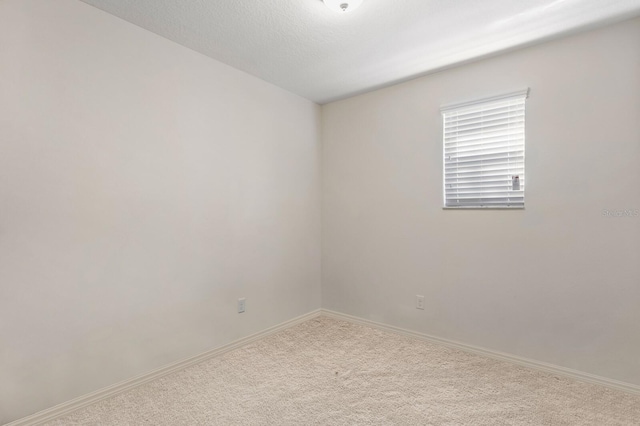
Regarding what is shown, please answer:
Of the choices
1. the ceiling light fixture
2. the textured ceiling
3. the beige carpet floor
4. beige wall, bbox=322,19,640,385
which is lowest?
the beige carpet floor

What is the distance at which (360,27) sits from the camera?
2203 millimetres

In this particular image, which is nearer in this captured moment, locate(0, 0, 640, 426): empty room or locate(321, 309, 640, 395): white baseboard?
locate(0, 0, 640, 426): empty room

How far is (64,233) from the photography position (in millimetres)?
1914

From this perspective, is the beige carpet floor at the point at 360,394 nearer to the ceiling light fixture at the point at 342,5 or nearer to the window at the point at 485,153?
the window at the point at 485,153

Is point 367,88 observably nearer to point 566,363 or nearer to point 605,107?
point 605,107

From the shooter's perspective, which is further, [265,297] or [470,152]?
[265,297]

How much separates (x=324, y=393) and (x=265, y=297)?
1222mm

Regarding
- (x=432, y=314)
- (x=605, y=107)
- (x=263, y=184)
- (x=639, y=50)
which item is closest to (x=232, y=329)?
(x=263, y=184)

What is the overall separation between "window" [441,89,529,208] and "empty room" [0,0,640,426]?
0.06 feet

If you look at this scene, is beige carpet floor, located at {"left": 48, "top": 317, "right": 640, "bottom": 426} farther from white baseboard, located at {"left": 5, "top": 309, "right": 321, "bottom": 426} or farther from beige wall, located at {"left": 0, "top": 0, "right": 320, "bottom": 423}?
beige wall, located at {"left": 0, "top": 0, "right": 320, "bottom": 423}

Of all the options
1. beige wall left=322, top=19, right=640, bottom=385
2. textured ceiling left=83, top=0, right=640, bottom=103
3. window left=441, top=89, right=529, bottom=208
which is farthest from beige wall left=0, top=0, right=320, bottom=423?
window left=441, top=89, right=529, bottom=208

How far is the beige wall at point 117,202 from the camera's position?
1768 mm

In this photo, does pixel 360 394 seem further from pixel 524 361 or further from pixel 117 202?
pixel 117 202

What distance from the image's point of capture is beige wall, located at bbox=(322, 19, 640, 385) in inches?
84.8
